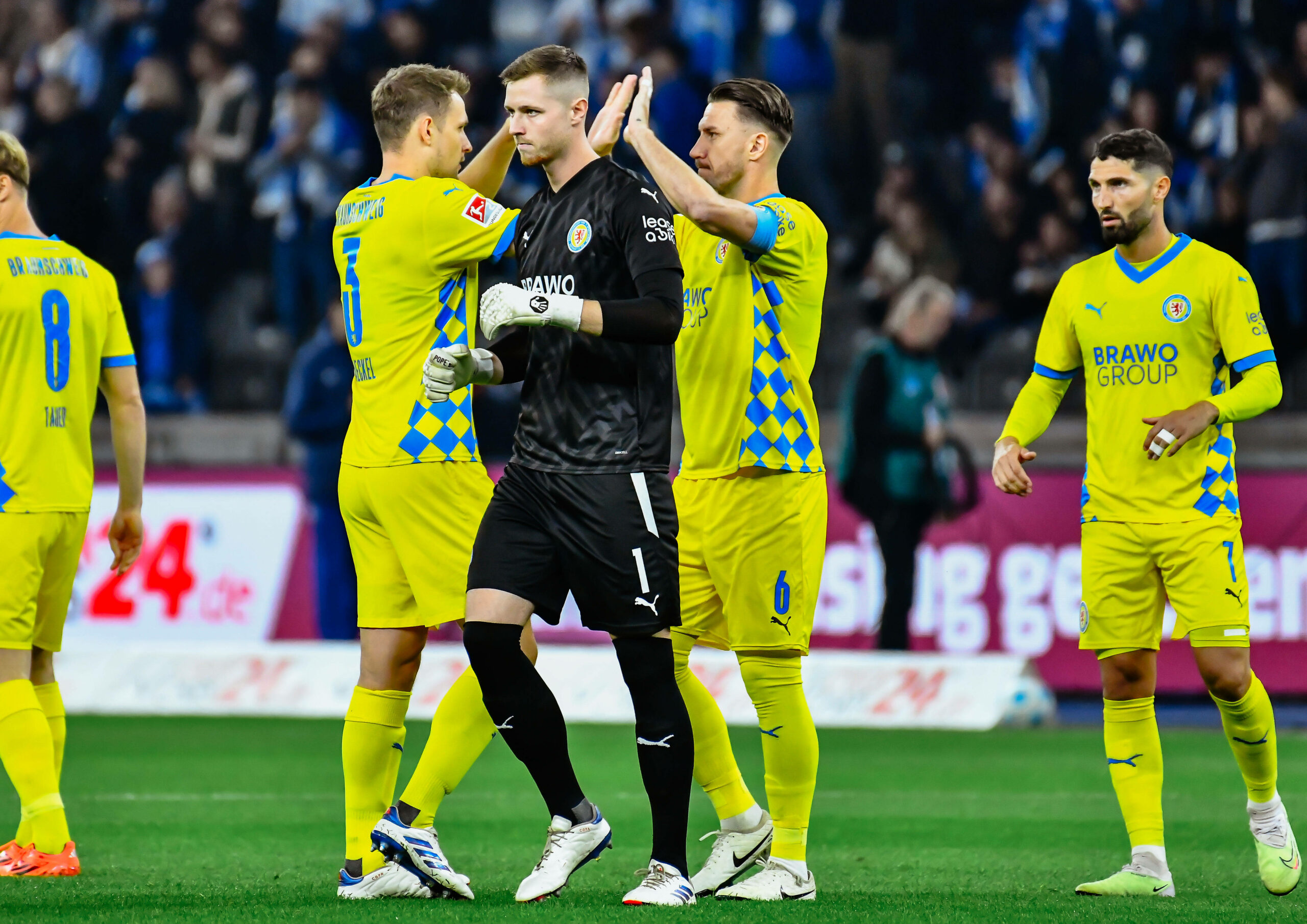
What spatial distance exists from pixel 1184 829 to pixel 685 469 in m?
2.83

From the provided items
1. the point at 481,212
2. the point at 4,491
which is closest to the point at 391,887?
the point at 4,491

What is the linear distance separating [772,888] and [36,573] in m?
2.44

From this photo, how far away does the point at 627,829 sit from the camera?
22.0 ft

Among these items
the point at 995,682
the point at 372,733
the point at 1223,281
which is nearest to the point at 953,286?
the point at 995,682

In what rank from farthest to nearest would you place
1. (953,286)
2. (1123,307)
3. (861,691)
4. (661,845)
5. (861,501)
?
(953,286)
(861,501)
(861,691)
(1123,307)
(661,845)

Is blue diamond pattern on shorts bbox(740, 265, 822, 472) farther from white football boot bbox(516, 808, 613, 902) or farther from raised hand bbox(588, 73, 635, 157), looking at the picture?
white football boot bbox(516, 808, 613, 902)

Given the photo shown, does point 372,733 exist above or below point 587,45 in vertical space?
below

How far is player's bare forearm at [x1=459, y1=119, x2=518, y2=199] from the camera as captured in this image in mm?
5352

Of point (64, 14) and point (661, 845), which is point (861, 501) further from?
point (64, 14)

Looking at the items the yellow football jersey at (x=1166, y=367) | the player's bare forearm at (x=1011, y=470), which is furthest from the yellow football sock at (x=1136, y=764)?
the player's bare forearm at (x=1011, y=470)

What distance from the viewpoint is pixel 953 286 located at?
44.3 ft

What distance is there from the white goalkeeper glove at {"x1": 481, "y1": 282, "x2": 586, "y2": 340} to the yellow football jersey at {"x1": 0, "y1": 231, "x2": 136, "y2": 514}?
182cm

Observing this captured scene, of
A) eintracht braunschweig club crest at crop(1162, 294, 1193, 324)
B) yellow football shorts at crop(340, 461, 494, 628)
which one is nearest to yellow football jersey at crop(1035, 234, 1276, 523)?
eintracht braunschweig club crest at crop(1162, 294, 1193, 324)

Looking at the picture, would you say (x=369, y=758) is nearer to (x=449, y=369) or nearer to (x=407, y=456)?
(x=407, y=456)
